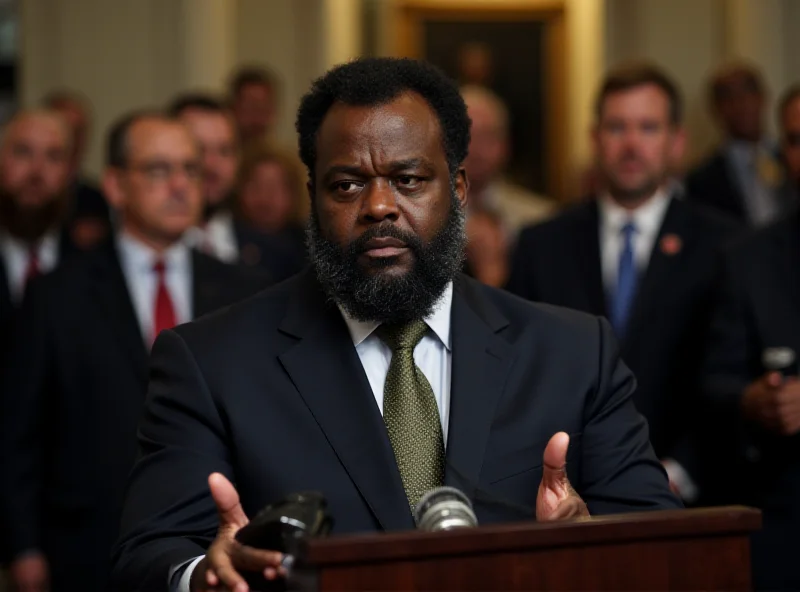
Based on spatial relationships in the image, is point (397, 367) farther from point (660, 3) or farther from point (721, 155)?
point (660, 3)

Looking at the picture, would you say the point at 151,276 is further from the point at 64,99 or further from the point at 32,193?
the point at 64,99

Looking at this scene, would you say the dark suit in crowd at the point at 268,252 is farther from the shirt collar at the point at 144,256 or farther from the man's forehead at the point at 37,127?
the shirt collar at the point at 144,256

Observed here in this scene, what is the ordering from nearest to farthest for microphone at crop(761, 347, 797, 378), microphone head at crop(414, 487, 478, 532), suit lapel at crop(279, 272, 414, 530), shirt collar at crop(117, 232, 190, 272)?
microphone head at crop(414, 487, 478, 532) < suit lapel at crop(279, 272, 414, 530) < microphone at crop(761, 347, 797, 378) < shirt collar at crop(117, 232, 190, 272)

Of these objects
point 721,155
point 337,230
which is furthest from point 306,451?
point 721,155

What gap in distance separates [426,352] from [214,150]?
11.6ft

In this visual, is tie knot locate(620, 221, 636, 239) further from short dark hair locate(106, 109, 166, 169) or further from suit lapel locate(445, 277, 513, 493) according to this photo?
suit lapel locate(445, 277, 513, 493)

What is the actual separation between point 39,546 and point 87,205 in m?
2.94

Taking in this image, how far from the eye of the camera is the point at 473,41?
13414 millimetres

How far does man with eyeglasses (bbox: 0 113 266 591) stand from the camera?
15.8ft

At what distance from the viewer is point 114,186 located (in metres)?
5.52

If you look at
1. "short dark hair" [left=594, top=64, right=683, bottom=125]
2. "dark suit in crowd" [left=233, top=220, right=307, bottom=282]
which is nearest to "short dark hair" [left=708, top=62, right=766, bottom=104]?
"short dark hair" [left=594, top=64, right=683, bottom=125]

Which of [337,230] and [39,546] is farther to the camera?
[39,546]

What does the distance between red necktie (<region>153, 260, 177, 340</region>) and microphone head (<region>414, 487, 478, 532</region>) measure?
2.83 metres

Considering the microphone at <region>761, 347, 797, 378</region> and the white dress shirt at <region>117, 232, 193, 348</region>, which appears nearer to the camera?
the microphone at <region>761, 347, 797, 378</region>
